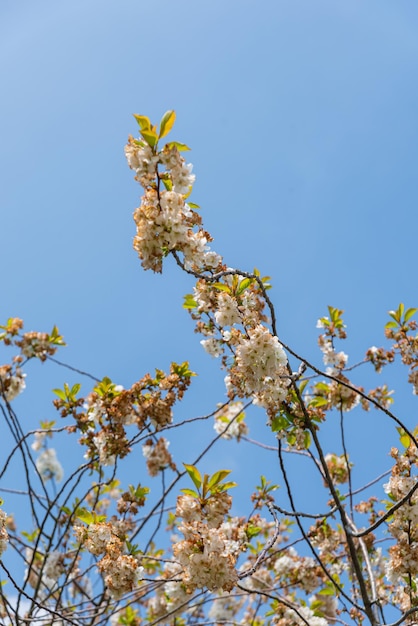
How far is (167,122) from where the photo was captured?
2623 millimetres

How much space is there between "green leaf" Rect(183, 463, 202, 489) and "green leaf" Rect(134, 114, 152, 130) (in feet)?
5.54

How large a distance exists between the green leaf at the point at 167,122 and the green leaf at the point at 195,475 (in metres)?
1.66

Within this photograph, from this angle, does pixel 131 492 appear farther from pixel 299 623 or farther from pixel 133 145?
pixel 133 145

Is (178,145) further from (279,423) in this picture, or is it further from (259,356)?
(279,423)

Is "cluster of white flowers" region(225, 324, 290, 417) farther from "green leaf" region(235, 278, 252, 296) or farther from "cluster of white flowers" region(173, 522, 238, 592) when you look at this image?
"cluster of white flowers" region(173, 522, 238, 592)

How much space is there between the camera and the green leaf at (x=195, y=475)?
270cm

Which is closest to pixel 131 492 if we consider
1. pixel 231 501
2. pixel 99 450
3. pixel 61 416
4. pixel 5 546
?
pixel 99 450

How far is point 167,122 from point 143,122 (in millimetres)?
120

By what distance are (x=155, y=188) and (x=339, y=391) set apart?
2.98 m

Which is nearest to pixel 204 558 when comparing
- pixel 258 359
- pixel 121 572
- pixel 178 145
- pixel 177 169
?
pixel 121 572

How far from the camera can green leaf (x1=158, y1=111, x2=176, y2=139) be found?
8.59ft

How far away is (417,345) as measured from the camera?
16.8 ft

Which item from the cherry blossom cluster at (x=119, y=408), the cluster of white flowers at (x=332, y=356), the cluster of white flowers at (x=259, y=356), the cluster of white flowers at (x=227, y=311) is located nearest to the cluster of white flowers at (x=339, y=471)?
the cluster of white flowers at (x=332, y=356)

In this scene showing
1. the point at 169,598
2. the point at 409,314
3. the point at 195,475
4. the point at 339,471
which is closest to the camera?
the point at 195,475
